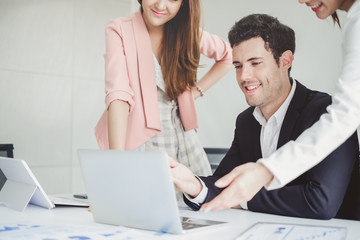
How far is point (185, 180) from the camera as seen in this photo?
1364mm

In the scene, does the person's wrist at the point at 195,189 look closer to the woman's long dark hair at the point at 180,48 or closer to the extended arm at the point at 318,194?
the extended arm at the point at 318,194

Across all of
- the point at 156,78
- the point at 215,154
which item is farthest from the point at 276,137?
the point at 215,154

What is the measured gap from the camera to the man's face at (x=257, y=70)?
6.11ft

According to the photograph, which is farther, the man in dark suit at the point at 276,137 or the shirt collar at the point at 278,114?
the shirt collar at the point at 278,114

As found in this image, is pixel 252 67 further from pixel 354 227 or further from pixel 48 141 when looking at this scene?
pixel 48 141

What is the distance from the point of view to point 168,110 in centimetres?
216

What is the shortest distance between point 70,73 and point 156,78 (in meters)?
1.73

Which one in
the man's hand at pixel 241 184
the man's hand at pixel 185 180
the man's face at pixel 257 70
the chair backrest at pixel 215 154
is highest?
the man's face at pixel 257 70

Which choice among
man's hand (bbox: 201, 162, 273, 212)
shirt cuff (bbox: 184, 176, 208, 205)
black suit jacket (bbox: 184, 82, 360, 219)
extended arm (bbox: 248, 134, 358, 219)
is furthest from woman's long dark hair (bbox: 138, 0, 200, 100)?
man's hand (bbox: 201, 162, 273, 212)

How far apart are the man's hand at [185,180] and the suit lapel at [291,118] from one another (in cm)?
35

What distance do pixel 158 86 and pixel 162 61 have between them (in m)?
0.13

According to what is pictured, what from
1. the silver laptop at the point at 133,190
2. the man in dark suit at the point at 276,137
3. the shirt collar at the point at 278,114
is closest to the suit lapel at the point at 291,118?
the man in dark suit at the point at 276,137

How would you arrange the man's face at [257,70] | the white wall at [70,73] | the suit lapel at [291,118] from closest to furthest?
the suit lapel at [291,118] → the man's face at [257,70] → the white wall at [70,73]

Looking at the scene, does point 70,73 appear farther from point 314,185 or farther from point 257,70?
Answer: point 314,185
